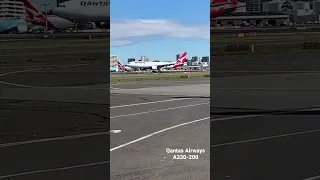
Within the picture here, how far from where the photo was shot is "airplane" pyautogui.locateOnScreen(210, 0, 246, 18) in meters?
2.39

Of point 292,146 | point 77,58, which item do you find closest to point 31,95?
point 77,58

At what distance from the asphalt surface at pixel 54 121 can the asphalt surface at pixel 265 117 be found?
98 cm

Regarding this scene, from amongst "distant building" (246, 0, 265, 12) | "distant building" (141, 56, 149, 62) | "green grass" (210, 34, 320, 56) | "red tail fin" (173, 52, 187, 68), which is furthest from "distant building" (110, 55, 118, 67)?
"green grass" (210, 34, 320, 56)

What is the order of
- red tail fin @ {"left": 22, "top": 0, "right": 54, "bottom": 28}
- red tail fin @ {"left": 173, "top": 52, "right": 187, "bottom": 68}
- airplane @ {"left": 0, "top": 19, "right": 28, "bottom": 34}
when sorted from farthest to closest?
airplane @ {"left": 0, "top": 19, "right": 28, "bottom": 34}
red tail fin @ {"left": 22, "top": 0, "right": 54, "bottom": 28}
red tail fin @ {"left": 173, "top": 52, "right": 187, "bottom": 68}

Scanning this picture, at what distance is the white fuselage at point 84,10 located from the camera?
2232 mm

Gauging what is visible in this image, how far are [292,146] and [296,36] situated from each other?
7.95ft

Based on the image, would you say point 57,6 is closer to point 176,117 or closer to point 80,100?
point 176,117

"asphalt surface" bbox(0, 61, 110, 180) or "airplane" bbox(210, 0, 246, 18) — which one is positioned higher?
"airplane" bbox(210, 0, 246, 18)

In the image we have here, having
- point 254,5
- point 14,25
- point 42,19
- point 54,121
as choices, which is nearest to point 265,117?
point 254,5

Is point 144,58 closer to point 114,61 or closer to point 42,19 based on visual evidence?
point 114,61

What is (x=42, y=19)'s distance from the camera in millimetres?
3305

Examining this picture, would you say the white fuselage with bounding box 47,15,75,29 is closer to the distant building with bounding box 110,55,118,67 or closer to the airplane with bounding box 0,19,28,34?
the airplane with bounding box 0,19,28,34

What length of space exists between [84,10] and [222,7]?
1037mm

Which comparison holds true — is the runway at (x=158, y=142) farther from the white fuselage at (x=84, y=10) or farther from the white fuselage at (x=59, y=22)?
the white fuselage at (x=59, y=22)
